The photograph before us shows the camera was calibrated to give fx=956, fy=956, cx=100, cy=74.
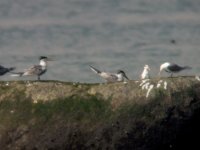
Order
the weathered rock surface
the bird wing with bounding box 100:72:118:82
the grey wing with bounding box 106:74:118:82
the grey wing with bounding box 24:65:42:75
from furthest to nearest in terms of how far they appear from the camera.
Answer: the grey wing with bounding box 24:65:42:75 < the bird wing with bounding box 100:72:118:82 < the grey wing with bounding box 106:74:118:82 < the weathered rock surface

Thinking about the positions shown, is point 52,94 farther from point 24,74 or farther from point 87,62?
point 87,62

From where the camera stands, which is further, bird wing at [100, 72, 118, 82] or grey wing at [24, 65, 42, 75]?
grey wing at [24, 65, 42, 75]

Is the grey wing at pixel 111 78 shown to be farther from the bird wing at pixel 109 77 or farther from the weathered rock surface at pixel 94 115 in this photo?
the weathered rock surface at pixel 94 115

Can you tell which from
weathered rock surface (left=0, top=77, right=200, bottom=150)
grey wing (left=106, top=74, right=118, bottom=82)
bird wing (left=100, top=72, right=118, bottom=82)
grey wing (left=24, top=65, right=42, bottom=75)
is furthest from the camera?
grey wing (left=24, top=65, right=42, bottom=75)

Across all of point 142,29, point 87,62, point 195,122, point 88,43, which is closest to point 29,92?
point 195,122

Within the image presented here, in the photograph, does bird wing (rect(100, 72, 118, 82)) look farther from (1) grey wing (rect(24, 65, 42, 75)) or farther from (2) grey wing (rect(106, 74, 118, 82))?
(1) grey wing (rect(24, 65, 42, 75))

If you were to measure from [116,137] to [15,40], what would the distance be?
44.1 ft

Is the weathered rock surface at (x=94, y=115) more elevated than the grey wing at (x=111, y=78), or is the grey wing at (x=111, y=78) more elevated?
the grey wing at (x=111, y=78)

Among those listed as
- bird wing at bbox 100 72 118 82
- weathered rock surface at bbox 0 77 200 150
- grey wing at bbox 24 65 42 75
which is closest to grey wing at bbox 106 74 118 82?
bird wing at bbox 100 72 118 82

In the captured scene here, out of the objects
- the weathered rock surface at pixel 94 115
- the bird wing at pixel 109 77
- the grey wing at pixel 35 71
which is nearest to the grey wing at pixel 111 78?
the bird wing at pixel 109 77

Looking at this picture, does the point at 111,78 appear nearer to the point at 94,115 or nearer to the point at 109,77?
the point at 109,77

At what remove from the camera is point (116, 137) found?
15.5 metres

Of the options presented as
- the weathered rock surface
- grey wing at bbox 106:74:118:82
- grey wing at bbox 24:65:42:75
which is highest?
grey wing at bbox 24:65:42:75

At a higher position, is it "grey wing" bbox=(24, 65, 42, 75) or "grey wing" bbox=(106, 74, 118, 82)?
"grey wing" bbox=(24, 65, 42, 75)
